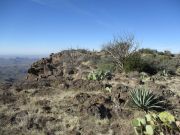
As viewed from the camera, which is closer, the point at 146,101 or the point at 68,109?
the point at 68,109

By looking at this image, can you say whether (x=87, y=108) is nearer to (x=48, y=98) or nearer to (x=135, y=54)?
(x=48, y=98)

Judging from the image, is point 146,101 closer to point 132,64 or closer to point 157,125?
point 157,125

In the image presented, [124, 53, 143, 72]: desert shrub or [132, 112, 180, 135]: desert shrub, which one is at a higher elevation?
[124, 53, 143, 72]: desert shrub

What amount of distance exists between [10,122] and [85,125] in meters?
2.33

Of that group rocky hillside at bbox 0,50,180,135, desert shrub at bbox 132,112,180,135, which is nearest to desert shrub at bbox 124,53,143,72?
rocky hillside at bbox 0,50,180,135

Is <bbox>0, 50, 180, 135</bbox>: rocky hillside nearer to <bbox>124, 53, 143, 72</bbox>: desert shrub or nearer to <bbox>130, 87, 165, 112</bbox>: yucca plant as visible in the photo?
<bbox>130, 87, 165, 112</bbox>: yucca plant

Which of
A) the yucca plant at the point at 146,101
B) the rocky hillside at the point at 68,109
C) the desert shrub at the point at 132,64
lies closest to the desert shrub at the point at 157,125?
the rocky hillside at the point at 68,109

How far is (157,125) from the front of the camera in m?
7.05

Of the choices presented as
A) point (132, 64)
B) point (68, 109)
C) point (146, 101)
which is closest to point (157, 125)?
point (146, 101)

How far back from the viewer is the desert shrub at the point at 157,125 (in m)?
6.88

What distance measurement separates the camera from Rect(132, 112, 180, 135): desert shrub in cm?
688

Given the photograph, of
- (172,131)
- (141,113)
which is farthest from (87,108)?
(172,131)

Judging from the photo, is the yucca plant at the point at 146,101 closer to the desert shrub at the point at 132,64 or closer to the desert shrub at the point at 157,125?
the desert shrub at the point at 157,125

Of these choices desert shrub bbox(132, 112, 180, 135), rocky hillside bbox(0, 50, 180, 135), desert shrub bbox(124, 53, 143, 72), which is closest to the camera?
desert shrub bbox(132, 112, 180, 135)
